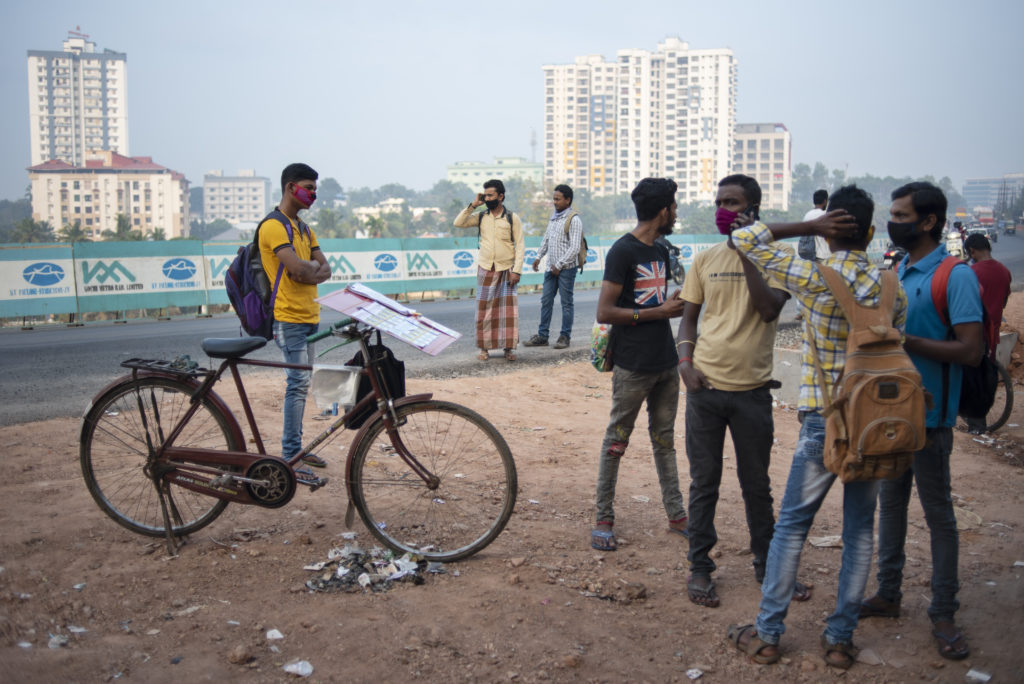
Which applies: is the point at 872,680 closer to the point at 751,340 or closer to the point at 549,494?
the point at 751,340

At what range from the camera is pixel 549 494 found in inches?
220

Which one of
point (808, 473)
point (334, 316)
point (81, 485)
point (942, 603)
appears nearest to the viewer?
point (808, 473)

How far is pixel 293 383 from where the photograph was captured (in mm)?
A: 5215

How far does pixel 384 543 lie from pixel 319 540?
457mm

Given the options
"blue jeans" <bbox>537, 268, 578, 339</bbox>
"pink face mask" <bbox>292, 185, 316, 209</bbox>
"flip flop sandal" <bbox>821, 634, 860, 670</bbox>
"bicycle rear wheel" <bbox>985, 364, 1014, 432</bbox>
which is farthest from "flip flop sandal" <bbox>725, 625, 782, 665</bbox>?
"blue jeans" <bbox>537, 268, 578, 339</bbox>

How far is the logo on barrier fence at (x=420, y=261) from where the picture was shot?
21297 millimetres

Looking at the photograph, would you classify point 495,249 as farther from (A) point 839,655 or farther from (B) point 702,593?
(A) point 839,655

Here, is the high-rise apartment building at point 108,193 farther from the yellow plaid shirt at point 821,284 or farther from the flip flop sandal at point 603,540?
the yellow plaid shirt at point 821,284

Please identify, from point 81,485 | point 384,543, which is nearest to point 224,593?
point 384,543

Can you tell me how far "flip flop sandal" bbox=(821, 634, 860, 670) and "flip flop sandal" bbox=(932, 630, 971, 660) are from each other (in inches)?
16.1

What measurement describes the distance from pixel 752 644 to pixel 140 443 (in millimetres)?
3597

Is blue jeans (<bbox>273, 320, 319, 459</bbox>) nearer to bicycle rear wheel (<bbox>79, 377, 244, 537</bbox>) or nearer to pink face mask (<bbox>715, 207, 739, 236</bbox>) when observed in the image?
bicycle rear wheel (<bbox>79, 377, 244, 537</bbox>)

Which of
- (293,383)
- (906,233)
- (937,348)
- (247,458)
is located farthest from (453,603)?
(906,233)

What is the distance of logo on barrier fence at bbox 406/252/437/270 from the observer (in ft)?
69.9
